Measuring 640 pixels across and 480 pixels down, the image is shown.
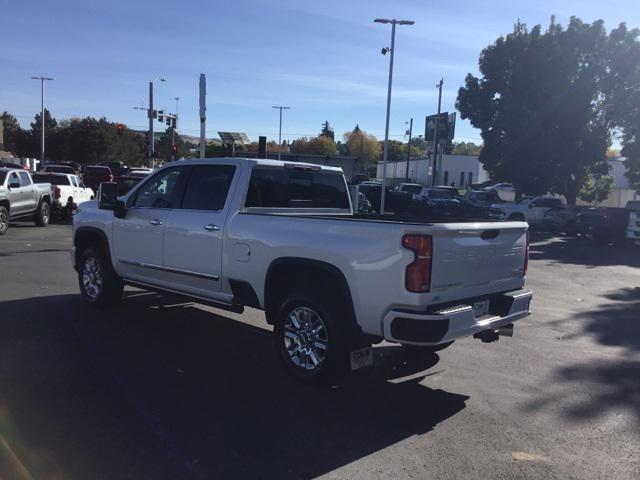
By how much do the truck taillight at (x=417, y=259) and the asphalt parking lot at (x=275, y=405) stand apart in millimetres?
1135

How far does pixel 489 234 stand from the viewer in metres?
5.38

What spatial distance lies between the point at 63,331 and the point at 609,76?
3312 centimetres

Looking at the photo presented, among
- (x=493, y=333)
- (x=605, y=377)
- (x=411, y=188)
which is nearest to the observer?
(x=493, y=333)

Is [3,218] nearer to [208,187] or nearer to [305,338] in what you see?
[208,187]

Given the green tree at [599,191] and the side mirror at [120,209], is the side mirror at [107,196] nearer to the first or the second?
the side mirror at [120,209]

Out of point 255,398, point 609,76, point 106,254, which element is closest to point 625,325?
point 255,398

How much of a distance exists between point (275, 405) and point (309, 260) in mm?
1291

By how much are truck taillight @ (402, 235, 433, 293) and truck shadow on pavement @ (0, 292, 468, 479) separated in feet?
3.72

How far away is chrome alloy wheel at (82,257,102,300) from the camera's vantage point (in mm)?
8102

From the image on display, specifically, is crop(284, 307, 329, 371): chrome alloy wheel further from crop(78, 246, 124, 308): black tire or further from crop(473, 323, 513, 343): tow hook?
crop(78, 246, 124, 308): black tire

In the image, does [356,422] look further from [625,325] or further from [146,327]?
[625,325]

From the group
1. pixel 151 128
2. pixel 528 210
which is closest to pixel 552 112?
pixel 528 210

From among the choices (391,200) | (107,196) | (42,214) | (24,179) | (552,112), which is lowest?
(42,214)

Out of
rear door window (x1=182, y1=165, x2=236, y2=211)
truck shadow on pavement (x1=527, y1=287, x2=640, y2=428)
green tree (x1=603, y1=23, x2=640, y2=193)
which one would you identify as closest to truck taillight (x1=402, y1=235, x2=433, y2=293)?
truck shadow on pavement (x1=527, y1=287, x2=640, y2=428)
